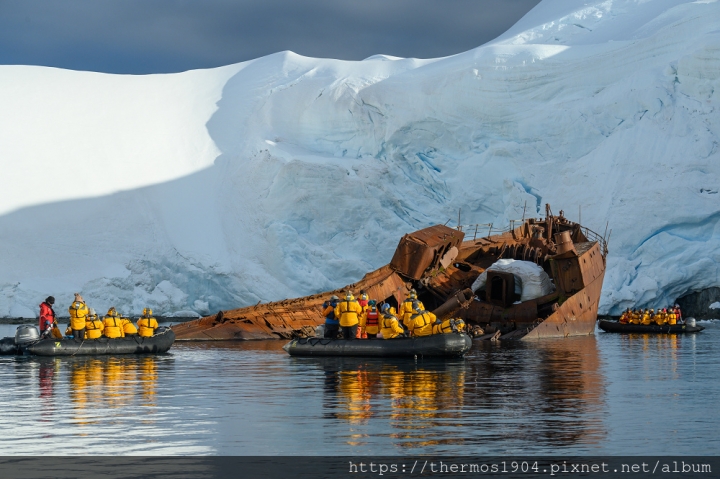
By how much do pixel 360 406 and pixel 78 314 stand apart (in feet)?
33.7

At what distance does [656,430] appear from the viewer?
9.30m

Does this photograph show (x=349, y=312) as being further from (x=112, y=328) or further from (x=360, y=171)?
(x=360, y=171)

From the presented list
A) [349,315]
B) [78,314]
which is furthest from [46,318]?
[349,315]

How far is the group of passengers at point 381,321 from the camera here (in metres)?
17.9

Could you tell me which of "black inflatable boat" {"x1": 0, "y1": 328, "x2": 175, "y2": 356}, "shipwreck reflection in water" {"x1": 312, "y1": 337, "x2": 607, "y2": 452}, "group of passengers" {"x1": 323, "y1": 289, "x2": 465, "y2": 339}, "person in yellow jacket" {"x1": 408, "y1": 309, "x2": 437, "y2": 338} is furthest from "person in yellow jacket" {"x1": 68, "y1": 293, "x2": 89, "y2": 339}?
"person in yellow jacket" {"x1": 408, "y1": 309, "x2": 437, "y2": 338}

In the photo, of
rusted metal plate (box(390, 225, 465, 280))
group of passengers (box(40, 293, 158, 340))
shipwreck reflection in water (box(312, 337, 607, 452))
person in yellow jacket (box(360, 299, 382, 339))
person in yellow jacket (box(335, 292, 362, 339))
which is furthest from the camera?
rusted metal plate (box(390, 225, 465, 280))

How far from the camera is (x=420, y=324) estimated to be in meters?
17.9

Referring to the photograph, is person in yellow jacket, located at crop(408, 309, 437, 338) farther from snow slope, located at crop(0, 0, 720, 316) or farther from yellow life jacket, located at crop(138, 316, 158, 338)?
snow slope, located at crop(0, 0, 720, 316)

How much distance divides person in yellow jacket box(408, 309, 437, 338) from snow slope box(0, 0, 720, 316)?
61.4ft

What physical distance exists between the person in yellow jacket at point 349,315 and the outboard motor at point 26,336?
6.88 metres

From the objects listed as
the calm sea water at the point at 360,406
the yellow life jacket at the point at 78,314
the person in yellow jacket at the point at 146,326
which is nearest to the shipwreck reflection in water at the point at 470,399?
the calm sea water at the point at 360,406

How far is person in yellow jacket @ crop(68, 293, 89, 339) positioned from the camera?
64.0 ft

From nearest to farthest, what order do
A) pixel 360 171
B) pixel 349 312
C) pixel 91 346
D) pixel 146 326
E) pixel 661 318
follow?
pixel 349 312, pixel 91 346, pixel 146 326, pixel 661 318, pixel 360 171

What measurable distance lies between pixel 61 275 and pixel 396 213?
1416cm
